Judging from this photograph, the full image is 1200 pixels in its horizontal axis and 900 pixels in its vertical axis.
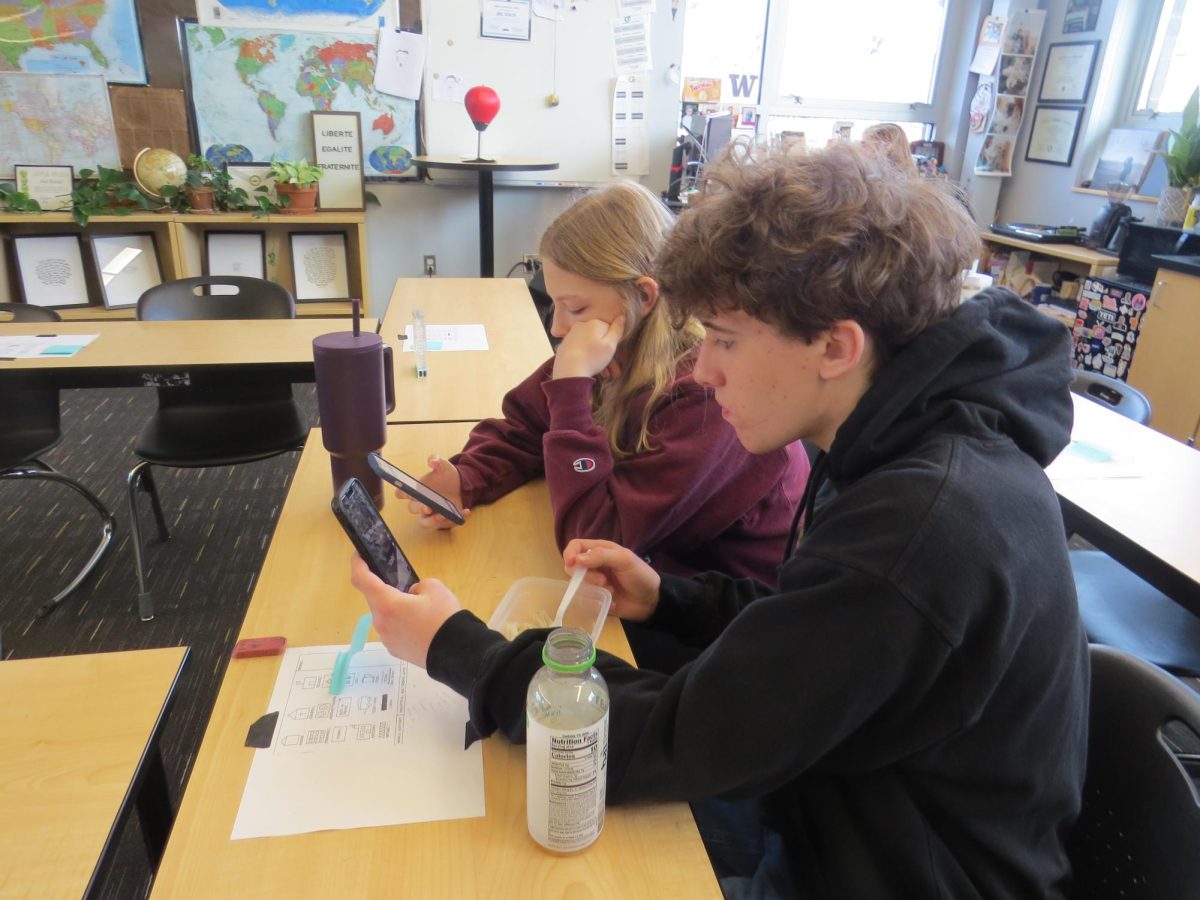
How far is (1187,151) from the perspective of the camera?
324 centimetres

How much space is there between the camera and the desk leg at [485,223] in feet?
12.1

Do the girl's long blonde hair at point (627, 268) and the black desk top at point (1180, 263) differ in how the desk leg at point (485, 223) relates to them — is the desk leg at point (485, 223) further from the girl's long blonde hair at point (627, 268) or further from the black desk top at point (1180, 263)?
the black desk top at point (1180, 263)

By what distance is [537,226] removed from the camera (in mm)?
4211

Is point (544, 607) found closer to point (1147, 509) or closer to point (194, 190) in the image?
point (1147, 509)

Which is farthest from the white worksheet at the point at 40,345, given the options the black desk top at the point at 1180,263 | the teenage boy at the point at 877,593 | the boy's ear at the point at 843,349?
the black desk top at the point at 1180,263

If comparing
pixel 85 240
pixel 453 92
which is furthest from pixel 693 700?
pixel 85 240

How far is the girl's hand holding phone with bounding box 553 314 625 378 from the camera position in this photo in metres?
1.20

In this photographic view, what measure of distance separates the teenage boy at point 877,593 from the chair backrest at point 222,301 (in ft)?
6.61

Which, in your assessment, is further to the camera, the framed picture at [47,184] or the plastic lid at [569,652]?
the framed picture at [47,184]

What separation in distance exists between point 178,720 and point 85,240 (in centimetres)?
290

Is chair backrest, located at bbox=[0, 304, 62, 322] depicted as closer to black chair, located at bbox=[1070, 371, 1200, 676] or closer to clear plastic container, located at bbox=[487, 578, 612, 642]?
clear plastic container, located at bbox=[487, 578, 612, 642]

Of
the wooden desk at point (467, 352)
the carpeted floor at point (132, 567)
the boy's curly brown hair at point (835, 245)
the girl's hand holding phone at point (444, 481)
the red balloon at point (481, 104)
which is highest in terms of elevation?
the red balloon at point (481, 104)

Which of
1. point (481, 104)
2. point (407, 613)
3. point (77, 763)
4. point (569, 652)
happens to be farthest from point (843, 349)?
point (481, 104)

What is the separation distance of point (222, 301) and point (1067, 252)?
Result: 3.44 metres
